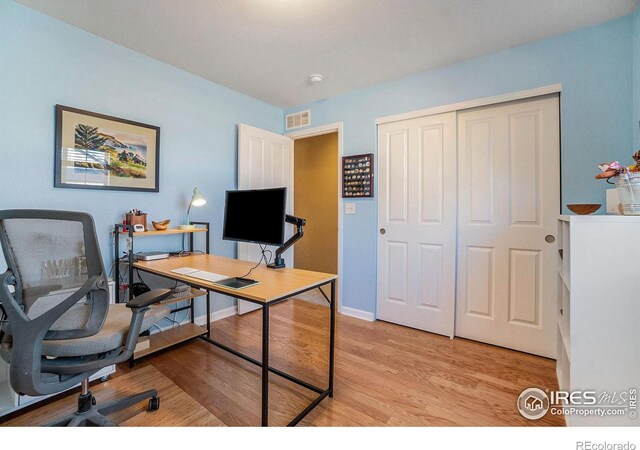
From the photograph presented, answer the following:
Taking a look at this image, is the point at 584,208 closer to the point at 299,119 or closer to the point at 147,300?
the point at 147,300

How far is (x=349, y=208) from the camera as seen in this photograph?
3230mm

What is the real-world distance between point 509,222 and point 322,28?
2.11 meters

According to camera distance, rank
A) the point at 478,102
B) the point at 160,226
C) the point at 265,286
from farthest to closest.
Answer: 1. the point at 478,102
2. the point at 160,226
3. the point at 265,286

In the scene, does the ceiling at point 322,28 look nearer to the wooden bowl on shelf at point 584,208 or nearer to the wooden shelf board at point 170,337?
the wooden bowl on shelf at point 584,208

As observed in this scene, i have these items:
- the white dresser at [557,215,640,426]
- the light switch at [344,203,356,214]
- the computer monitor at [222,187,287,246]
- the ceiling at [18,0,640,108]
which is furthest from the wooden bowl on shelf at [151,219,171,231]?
the white dresser at [557,215,640,426]

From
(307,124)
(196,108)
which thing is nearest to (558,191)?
(307,124)

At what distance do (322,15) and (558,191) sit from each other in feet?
7.03

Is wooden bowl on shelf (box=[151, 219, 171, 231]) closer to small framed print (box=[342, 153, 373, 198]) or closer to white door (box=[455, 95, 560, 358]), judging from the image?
small framed print (box=[342, 153, 373, 198])

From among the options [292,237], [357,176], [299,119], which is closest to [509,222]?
[357,176]

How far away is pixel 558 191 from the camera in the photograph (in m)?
2.20

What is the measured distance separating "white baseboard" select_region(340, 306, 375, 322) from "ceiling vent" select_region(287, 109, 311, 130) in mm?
2236

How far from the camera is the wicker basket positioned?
4.42 feet

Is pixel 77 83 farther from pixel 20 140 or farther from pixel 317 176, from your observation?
pixel 317 176
